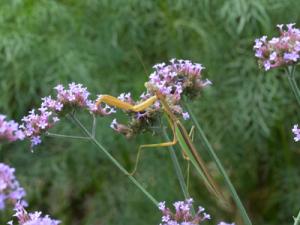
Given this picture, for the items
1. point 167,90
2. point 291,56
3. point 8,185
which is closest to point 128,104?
point 167,90

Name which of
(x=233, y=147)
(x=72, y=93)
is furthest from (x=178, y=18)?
(x=72, y=93)

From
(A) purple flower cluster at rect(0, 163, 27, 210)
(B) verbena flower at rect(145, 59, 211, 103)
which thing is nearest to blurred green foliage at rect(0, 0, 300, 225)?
(B) verbena flower at rect(145, 59, 211, 103)

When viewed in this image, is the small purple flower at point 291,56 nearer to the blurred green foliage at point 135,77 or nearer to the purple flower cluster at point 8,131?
the purple flower cluster at point 8,131

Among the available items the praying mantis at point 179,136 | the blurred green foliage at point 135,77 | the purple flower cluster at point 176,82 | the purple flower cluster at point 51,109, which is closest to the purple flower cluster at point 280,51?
the purple flower cluster at point 176,82

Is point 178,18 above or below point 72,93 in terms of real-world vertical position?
above

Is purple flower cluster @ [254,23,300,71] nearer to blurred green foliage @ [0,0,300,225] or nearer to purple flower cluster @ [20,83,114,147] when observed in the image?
purple flower cluster @ [20,83,114,147]

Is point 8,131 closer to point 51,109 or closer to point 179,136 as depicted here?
point 51,109

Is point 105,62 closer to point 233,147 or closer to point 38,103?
point 38,103
